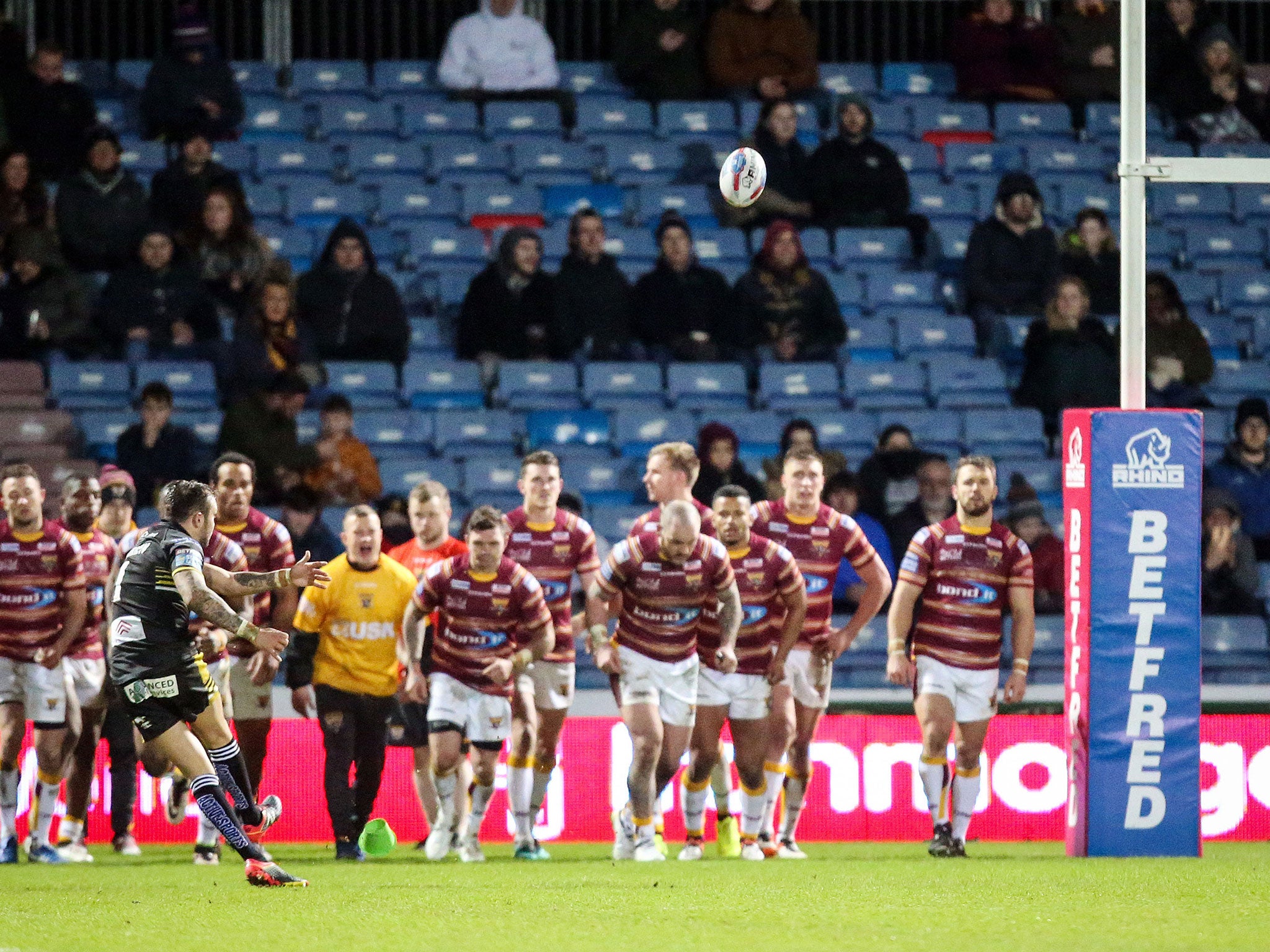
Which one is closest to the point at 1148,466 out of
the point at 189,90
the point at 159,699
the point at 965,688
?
the point at 965,688

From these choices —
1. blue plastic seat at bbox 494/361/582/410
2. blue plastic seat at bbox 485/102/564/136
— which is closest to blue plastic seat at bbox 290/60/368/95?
blue plastic seat at bbox 485/102/564/136

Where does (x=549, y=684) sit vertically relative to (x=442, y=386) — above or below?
below

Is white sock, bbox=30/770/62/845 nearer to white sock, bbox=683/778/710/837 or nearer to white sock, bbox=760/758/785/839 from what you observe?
white sock, bbox=683/778/710/837

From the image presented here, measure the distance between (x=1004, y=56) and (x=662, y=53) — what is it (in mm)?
3203

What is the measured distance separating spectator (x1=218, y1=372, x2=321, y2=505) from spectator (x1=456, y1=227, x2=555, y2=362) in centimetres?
196

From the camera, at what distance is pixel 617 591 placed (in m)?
10.9

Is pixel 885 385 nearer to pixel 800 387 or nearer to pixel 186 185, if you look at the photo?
pixel 800 387

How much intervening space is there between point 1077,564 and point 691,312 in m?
5.86

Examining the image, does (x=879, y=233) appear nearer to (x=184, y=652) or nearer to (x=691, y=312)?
(x=691, y=312)

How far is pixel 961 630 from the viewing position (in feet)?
35.8

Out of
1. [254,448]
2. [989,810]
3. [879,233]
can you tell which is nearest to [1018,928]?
[989,810]

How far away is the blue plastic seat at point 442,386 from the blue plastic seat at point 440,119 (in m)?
3.14

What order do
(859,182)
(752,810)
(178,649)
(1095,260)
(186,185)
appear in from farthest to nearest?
(859,182) → (1095,260) → (186,185) → (752,810) → (178,649)

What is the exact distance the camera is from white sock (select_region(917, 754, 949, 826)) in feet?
35.9
